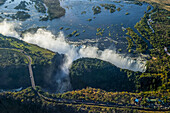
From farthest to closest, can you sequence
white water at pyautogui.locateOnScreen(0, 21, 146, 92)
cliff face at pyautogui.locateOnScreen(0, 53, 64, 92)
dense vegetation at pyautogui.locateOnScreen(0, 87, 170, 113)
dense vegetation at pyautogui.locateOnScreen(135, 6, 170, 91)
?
white water at pyautogui.locateOnScreen(0, 21, 146, 92)
cliff face at pyautogui.locateOnScreen(0, 53, 64, 92)
dense vegetation at pyautogui.locateOnScreen(135, 6, 170, 91)
dense vegetation at pyautogui.locateOnScreen(0, 87, 170, 113)

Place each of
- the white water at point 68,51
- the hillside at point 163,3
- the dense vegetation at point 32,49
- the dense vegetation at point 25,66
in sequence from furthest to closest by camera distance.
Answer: the hillside at point 163,3, the dense vegetation at point 32,49, the white water at point 68,51, the dense vegetation at point 25,66

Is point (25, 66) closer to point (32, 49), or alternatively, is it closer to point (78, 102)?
point (32, 49)

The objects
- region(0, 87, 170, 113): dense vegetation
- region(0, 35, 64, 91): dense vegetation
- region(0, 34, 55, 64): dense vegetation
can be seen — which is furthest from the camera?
region(0, 34, 55, 64): dense vegetation

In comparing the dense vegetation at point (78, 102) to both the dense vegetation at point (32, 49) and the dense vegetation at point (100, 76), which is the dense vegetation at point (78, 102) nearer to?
the dense vegetation at point (100, 76)

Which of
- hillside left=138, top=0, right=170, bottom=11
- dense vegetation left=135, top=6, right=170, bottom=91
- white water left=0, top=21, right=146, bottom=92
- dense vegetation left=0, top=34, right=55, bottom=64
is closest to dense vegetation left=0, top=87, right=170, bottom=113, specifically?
dense vegetation left=135, top=6, right=170, bottom=91

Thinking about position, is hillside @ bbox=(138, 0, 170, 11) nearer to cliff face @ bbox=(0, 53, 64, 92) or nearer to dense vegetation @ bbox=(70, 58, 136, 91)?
dense vegetation @ bbox=(70, 58, 136, 91)

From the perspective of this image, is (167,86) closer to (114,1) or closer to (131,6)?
(131,6)

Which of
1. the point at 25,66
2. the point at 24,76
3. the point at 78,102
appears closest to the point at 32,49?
the point at 25,66

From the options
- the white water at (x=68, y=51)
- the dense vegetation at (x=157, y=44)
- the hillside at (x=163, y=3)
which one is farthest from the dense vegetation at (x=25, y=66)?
the hillside at (x=163, y=3)
